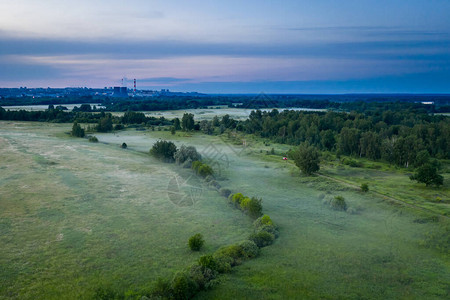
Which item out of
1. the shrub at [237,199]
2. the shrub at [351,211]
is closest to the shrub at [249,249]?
the shrub at [237,199]

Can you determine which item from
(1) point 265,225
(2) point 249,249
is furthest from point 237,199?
(2) point 249,249

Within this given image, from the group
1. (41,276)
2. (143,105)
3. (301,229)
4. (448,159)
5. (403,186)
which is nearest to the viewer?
(41,276)

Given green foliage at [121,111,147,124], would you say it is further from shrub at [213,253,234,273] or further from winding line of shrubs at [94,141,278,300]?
shrub at [213,253,234,273]

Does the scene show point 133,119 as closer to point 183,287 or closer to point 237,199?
point 237,199

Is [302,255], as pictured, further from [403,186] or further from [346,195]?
[403,186]

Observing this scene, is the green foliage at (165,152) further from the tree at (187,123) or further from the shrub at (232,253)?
the tree at (187,123)

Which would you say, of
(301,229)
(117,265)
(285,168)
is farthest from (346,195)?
(117,265)
